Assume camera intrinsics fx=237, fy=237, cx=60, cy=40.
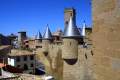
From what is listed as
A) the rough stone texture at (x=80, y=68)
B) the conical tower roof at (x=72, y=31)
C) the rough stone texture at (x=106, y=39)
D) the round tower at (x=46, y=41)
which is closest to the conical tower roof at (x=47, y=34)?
the round tower at (x=46, y=41)

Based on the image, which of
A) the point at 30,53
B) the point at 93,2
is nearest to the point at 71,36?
the point at 30,53


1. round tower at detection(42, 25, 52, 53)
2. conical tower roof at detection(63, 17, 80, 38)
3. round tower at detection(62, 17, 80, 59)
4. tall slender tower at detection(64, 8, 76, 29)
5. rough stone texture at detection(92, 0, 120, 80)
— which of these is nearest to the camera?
rough stone texture at detection(92, 0, 120, 80)

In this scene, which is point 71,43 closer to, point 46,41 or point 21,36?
point 46,41

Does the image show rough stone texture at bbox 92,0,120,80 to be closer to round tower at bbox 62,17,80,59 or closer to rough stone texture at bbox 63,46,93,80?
Answer: rough stone texture at bbox 63,46,93,80

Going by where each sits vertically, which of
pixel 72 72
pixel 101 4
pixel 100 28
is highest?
pixel 101 4

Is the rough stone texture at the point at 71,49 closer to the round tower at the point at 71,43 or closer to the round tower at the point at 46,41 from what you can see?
the round tower at the point at 71,43

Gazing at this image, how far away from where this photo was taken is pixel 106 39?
2.14 m

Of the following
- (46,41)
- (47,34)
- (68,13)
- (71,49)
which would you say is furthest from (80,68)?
(47,34)

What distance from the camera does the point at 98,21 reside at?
2.29 m

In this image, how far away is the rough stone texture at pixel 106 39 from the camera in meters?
2.01

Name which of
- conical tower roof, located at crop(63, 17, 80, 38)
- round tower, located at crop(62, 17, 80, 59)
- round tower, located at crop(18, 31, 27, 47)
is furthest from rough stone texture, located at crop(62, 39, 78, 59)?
round tower, located at crop(18, 31, 27, 47)

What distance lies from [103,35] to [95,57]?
27cm

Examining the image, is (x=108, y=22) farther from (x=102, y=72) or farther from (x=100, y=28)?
(x=102, y=72)

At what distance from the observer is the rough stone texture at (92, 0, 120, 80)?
2.01 metres
